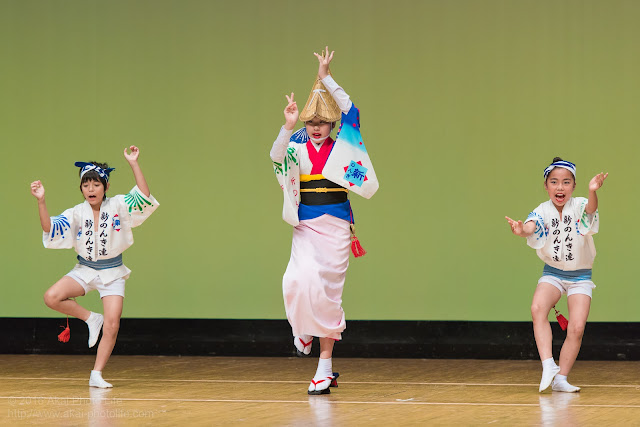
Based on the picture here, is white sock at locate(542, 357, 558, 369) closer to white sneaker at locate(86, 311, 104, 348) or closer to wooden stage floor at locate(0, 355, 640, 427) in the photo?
wooden stage floor at locate(0, 355, 640, 427)

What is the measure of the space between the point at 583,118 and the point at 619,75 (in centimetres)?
34

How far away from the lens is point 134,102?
6.58 metres

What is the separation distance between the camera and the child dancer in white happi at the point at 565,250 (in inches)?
187

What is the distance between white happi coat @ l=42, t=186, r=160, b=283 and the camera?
16.5ft

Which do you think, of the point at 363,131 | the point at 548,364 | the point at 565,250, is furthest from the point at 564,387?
the point at 363,131

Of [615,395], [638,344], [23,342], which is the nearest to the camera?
[615,395]

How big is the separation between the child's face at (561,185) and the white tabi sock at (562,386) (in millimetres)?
828

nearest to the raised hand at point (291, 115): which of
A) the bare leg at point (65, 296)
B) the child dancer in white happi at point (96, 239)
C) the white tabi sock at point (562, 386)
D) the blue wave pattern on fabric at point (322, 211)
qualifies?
the blue wave pattern on fabric at point (322, 211)

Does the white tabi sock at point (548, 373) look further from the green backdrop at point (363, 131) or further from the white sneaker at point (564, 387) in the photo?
the green backdrop at point (363, 131)

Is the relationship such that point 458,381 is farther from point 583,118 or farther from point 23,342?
point 23,342

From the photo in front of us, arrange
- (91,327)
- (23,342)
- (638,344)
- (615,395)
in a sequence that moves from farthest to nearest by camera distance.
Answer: (23,342) → (638,344) → (91,327) → (615,395)

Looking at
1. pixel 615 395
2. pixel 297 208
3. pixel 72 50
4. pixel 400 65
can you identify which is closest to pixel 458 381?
pixel 615 395

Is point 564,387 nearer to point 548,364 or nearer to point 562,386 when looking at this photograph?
point 562,386

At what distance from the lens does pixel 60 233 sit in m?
5.01
